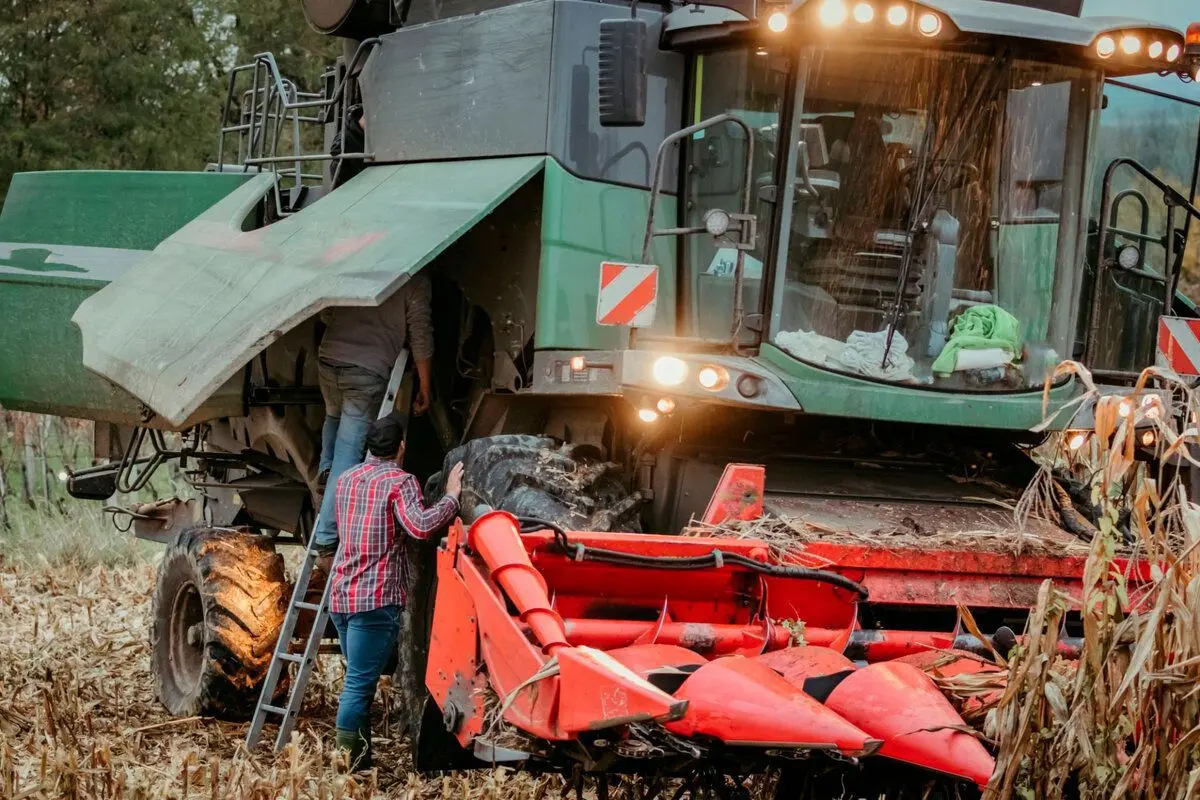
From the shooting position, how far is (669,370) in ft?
18.7

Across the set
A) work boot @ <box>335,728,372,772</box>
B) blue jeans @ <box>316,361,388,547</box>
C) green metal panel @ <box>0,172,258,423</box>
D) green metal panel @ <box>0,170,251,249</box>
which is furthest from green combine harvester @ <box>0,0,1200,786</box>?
green metal panel @ <box>0,170,251,249</box>

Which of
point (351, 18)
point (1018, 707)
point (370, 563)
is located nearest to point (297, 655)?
point (370, 563)

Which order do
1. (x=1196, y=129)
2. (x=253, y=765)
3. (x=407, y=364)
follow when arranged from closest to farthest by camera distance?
(x=253, y=765), (x=1196, y=129), (x=407, y=364)

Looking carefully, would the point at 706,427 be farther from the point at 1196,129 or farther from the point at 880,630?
the point at 1196,129

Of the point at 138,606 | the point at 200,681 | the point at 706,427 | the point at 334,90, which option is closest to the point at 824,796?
the point at 706,427

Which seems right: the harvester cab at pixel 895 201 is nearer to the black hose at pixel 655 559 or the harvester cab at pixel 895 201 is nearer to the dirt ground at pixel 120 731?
the black hose at pixel 655 559

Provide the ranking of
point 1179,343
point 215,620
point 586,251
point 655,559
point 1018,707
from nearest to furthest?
point 1018,707 → point 655,559 → point 586,251 → point 1179,343 → point 215,620

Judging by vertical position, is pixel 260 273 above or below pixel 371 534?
above

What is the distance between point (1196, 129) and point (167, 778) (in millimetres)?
4552

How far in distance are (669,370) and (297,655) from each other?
2.18 metres

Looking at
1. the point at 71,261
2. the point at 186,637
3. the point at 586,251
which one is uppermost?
the point at 586,251

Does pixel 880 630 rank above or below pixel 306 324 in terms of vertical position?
below

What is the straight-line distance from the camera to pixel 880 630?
5289 millimetres

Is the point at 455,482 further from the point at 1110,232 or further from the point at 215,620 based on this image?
the point at 1110,232
